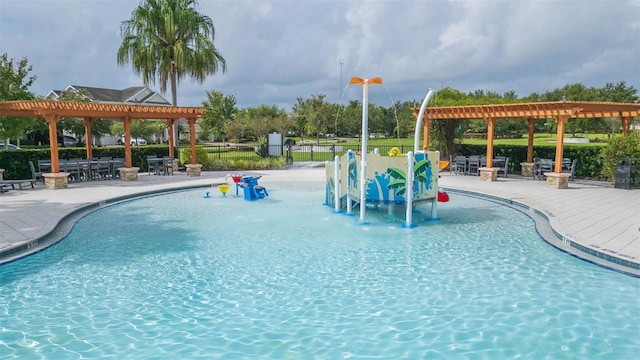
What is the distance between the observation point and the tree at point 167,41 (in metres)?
23.8

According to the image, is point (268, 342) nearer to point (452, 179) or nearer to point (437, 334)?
point (437, 334)

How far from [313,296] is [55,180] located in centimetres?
1325

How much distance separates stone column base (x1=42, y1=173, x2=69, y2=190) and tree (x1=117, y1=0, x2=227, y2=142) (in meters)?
10.4

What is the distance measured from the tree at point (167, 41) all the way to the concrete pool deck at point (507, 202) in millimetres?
7898

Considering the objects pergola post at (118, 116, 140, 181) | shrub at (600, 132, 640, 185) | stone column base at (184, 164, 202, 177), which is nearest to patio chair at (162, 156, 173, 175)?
stone column base at (184, 164, 202, 177)

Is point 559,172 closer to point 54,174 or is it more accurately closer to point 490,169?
point 490,169

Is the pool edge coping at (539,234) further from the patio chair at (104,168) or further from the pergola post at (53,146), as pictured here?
the patio chair at (104,168)

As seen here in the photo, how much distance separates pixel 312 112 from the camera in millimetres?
49125

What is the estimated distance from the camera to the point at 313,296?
20.1 ft

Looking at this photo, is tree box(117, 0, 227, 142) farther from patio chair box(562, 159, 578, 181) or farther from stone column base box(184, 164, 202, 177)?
patio chair box(562, 159, 578, 181)

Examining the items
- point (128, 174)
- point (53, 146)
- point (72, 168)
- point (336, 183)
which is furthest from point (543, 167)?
point (72, 168)

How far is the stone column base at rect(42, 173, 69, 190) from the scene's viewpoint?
15.4 metres

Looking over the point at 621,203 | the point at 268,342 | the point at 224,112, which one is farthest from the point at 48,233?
the point at 224,112

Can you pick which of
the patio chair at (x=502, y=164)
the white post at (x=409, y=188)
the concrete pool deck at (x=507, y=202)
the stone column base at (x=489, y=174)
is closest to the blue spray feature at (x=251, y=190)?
the concrete pool deck at (x=507, y=202)
